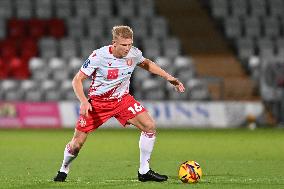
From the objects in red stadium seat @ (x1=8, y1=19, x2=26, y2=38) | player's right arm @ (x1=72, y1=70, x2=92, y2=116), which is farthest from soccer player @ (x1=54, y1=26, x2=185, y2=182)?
red stadium seat @ (x1=8, y1=19, x2=26, y2=38)

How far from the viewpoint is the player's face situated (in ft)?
33.1

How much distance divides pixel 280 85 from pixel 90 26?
788 centimetres

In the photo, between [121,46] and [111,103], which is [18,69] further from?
[121,46]

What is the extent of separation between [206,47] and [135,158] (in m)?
16.6

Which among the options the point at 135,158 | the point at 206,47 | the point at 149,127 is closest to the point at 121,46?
the point at 149,127

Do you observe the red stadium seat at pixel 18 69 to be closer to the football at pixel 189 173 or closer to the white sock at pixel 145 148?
the white sock at pixel 145 148

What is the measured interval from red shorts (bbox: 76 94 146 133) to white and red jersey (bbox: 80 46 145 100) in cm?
8

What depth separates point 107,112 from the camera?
1049cm

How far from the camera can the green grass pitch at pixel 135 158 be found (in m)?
10.4

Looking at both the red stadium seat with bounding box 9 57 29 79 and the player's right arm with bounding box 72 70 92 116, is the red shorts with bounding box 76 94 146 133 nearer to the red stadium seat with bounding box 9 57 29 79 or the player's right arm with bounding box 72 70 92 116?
the player's right arm with bounding box 72 70 92 116

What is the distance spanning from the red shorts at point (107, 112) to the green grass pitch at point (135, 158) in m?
0.72

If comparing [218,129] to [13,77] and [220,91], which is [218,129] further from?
[13,77]

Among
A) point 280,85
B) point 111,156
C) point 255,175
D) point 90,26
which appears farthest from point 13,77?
point 255,175

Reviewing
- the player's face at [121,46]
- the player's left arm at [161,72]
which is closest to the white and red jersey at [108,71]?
the player's face at [121,46]
